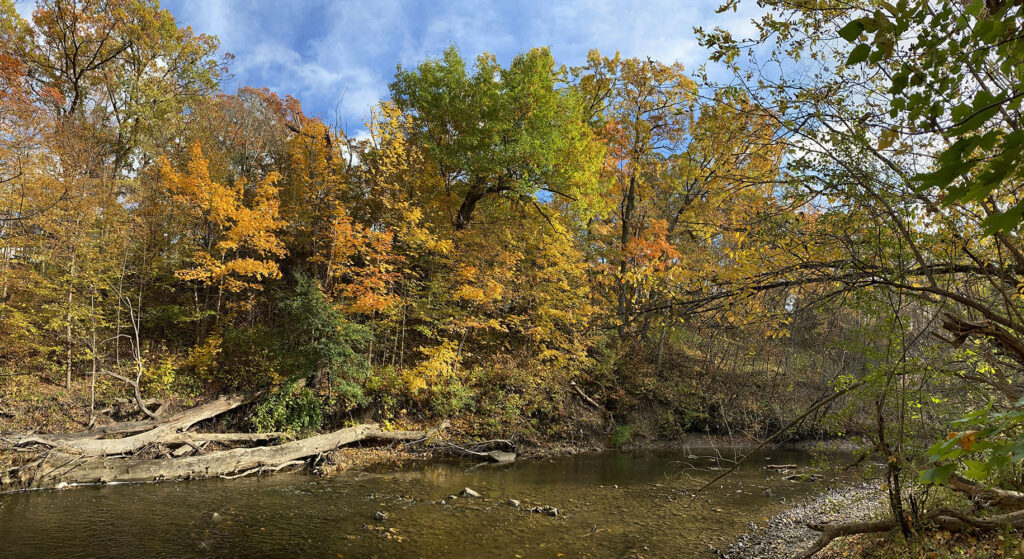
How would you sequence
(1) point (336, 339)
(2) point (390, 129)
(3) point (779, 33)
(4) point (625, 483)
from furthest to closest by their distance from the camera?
(2) point (390, 129)
(1) point (336, 339)
(4) point (625, 483)
(3) point (779, 33)

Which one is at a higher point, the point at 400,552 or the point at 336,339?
the point at 336,339

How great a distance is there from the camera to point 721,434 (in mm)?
17828

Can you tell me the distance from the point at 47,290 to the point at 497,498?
1187cm

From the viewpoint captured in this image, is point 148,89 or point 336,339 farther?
point 148,89

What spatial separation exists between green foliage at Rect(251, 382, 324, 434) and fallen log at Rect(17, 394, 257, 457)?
2.16ft

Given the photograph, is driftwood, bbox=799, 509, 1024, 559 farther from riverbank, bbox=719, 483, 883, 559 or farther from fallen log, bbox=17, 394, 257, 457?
fallen log, bbox=17, 394, 257, 457

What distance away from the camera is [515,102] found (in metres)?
15.9

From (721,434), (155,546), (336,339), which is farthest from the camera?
(721,434)

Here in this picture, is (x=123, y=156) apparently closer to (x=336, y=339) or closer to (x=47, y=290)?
(x=47, y=290)

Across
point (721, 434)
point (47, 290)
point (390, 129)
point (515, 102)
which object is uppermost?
point (515, 102)

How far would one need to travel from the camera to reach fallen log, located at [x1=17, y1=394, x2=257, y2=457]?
9008 mm

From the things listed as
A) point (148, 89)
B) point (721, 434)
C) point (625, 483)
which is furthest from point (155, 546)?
point (148, 89)

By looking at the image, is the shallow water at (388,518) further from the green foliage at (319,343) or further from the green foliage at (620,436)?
the green foliage at (620,436)

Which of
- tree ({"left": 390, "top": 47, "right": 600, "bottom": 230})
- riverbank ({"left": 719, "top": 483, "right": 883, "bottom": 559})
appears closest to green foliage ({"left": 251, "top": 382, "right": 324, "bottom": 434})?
tree ({"left": 390, "top": 47, "right": 600, "bottom": 230})
